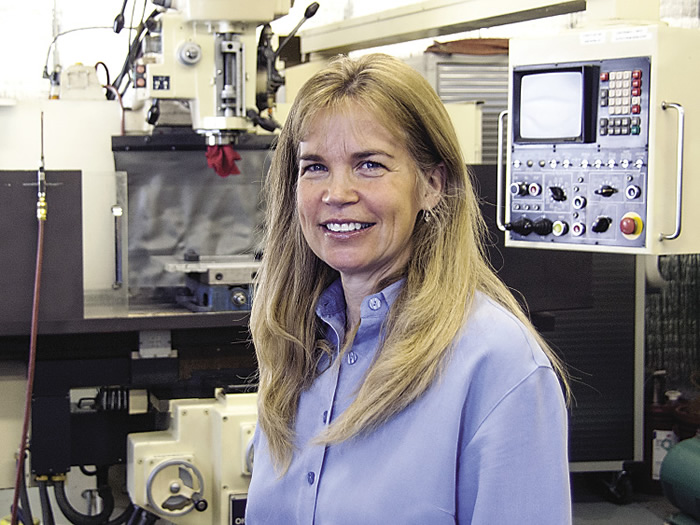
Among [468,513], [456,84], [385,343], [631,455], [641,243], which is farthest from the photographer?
[631,455]

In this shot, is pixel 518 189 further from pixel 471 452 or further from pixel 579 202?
pixel 471 452

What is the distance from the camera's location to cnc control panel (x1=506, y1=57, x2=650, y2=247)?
193 centimetres

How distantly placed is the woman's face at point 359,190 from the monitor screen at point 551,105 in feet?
3.55

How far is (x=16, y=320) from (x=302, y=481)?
1.14 meters

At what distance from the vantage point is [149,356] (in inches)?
86.3

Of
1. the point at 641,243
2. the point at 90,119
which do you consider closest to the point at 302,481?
the point at 641,243

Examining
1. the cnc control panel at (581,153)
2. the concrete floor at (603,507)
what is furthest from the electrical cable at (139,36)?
the concrete floor at (603,507)

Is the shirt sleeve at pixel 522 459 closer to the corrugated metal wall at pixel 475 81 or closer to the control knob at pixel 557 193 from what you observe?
the control knob at pixel 557 193

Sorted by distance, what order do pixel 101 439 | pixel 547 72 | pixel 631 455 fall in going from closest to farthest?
pixel 547 72 → pixel 101 439 → pixel 631 455

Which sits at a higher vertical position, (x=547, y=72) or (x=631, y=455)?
(x=547, y=72)

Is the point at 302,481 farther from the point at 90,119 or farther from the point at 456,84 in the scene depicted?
the point at 456,84

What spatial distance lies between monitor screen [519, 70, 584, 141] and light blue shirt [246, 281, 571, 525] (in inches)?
44.7

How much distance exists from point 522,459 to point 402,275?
276 millimetres

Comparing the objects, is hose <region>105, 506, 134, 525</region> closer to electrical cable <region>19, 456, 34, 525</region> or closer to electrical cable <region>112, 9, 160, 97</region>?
electrical cable <region>19, 456, 34, 525</region>
